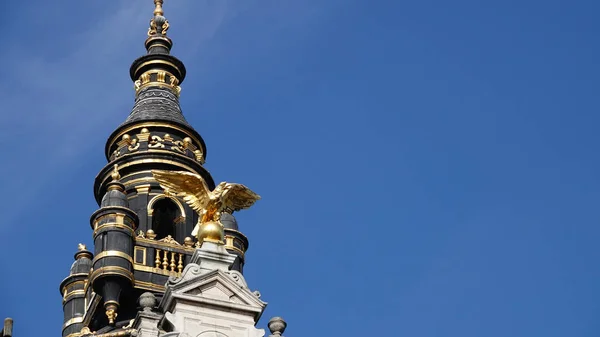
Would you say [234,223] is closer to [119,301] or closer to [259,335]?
[119,301]

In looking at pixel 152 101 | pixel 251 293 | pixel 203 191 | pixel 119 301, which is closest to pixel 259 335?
pixel 251 293

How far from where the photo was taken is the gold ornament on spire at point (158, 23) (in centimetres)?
7869

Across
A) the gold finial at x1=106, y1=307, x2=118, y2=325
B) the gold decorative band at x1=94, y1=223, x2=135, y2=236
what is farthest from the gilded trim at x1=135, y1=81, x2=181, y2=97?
the gold finial at x1=106, y1=307, x2=118, y2=325

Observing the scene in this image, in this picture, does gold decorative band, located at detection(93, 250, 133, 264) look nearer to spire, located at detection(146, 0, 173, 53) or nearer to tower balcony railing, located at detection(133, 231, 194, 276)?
tower balcony railing, located at detection(133, 231, 194, 276)

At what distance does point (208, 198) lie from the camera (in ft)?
163

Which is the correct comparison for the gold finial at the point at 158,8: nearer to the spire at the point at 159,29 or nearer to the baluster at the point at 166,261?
the spire at the point at 159,29

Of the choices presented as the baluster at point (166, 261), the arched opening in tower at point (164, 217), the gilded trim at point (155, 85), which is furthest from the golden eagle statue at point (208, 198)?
the gilded trim at point (155, 85)

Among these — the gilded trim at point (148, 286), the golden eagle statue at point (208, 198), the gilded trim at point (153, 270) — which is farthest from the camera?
the gilded trim at point (153, 270)

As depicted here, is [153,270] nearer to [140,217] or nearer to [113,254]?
[113,254]

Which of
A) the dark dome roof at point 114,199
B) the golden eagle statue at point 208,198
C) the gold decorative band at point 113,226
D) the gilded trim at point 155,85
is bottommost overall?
the golden eagle statue at point 208,198

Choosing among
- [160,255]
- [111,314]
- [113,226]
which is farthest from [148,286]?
[113,226]

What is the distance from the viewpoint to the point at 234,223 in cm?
6794

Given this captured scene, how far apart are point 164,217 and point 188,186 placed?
17455mm

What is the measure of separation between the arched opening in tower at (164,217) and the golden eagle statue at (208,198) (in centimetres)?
1596
